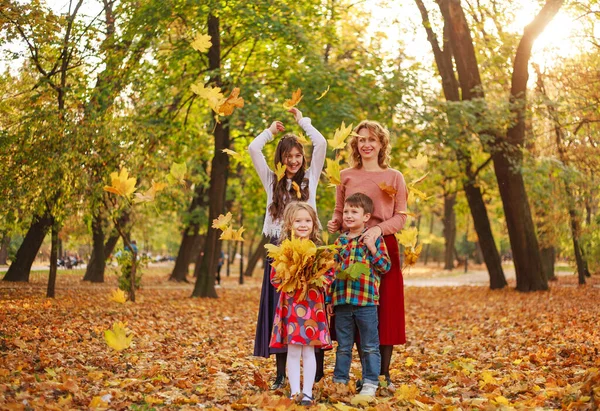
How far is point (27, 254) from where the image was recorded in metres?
18.3

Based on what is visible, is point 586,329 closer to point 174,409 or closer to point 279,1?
point 174,409

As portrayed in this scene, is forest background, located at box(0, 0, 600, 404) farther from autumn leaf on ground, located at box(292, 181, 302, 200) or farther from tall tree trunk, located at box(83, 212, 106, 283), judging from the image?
autumn leaf on ground, located at box(292, 181, 302, 200)

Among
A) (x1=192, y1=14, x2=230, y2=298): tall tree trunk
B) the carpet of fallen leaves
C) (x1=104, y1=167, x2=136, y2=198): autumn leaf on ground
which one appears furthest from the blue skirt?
(x1=192, y1=14, x2=230, y2=298): tall tree trunk

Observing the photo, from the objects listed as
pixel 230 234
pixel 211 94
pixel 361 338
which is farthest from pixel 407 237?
pixel 211 94

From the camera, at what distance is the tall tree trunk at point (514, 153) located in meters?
18.6

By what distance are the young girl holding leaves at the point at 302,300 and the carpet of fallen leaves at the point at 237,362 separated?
33 cm

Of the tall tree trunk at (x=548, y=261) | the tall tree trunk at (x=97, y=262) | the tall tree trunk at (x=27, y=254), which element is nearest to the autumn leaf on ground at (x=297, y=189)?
the tall tree trunk at (x=27, y=254)

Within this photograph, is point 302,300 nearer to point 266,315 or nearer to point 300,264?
point 300,264

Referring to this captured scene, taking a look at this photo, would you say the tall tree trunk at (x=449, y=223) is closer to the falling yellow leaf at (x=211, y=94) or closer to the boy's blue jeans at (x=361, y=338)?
the falling yellow leaf at (x=211, y=94)

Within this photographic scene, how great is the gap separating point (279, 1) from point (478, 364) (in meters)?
11.0

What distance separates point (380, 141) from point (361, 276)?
1170mm

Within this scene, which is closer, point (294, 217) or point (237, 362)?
point (294, 217)

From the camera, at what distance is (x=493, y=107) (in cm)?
1791

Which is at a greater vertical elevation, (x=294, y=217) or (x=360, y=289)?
(x=294, y=217)
